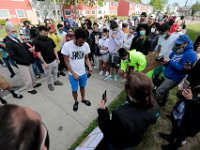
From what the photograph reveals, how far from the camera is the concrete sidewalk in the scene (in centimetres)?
289

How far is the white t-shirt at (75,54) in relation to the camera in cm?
280

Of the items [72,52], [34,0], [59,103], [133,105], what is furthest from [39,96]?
[34,0]

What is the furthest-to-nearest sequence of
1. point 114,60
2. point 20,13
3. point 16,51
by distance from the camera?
point 20,13, point 114,60, point 16,51

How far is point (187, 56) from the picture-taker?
251cm

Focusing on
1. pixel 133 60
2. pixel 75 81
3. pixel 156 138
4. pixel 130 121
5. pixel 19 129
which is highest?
pixel 19 129

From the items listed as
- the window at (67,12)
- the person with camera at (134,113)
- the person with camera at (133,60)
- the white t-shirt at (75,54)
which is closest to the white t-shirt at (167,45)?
the person with camera at (133,60)

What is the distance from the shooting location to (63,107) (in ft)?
12.0

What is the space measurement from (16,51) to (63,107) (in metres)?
2.10

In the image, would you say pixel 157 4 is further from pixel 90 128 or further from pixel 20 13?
pixel 90 128

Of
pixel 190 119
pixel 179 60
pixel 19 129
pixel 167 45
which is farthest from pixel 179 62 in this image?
pixel 19 129

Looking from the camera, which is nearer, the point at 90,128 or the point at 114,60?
the point at 90,128

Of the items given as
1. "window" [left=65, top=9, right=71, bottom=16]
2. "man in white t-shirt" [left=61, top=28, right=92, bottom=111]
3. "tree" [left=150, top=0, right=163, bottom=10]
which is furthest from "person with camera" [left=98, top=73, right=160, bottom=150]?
"tree" [left=150, top=0, right=163, bottom=10]

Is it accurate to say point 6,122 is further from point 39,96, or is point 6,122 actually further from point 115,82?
point 115,82

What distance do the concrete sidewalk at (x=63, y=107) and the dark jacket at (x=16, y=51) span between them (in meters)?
1.24
